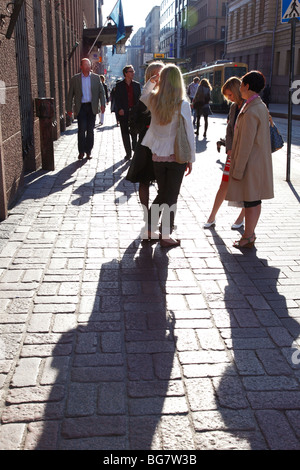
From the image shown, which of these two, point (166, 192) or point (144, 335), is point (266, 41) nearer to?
point (166, 192)

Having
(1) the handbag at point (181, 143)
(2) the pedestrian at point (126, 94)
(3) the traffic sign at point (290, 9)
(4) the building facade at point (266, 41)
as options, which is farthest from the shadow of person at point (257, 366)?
(4) the building facade at point (266, 41)

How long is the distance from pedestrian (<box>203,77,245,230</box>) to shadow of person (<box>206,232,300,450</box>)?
4.87ft

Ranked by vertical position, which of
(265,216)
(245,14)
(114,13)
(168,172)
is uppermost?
(245,14)

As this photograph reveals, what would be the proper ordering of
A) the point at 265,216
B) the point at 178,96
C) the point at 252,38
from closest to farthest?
the point at 178,96 → the point at 265,216 → the point at 252,38

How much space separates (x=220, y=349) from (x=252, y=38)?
5450cm

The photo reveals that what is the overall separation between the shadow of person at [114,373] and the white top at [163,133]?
1460mm

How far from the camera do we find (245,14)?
56.1 metres

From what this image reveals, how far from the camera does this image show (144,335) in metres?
3.70

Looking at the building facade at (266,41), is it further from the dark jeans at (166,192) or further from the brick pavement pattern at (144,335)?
the brick pavement pattern at (144,335)

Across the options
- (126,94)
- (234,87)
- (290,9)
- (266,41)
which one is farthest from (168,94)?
(266,41)

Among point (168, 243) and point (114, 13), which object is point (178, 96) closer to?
point (168, 243)

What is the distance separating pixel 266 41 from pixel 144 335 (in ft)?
164

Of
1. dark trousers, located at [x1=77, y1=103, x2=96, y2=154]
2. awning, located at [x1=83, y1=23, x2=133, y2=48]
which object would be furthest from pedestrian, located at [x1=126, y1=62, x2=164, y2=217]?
awning, located at [x1=83, y1=23, x2=133, y2=48]

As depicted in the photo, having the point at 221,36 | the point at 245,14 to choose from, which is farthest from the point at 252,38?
the point at 221,36
